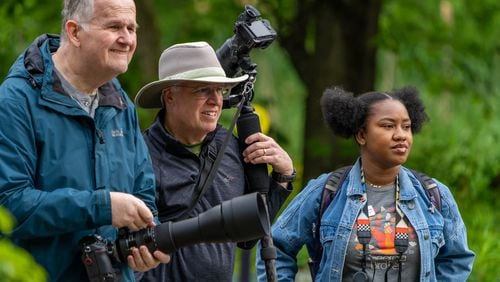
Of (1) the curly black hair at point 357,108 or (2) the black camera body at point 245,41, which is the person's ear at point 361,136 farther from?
(2) the black camera body at point 245,41

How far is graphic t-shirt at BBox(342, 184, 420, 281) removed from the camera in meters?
4.93

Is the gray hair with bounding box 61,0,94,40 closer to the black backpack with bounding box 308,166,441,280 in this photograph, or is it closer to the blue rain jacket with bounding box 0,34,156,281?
the blue rain jacket with bounding box 0,34,156,281

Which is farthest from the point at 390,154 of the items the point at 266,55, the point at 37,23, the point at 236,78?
the point at 266,55

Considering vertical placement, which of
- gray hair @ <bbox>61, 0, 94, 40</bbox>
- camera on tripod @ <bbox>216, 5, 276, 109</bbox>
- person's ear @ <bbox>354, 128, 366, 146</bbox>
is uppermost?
gray hair @ <bbox>61, 0, 94, 40</bbox>

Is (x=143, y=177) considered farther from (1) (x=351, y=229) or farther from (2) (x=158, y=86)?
(1) (x=351, y=229)

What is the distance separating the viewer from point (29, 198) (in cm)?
412

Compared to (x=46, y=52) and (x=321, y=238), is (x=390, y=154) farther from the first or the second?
(x=46, y=52)

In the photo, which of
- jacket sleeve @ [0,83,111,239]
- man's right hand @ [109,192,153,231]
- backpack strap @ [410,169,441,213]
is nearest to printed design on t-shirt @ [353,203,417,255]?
backpack strap @ [410,169,441,213]

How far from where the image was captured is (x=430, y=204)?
5109 mm

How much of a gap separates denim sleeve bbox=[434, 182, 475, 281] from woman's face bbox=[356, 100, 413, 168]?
27 centimetres

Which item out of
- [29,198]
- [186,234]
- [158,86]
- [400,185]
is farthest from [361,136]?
[29,198]

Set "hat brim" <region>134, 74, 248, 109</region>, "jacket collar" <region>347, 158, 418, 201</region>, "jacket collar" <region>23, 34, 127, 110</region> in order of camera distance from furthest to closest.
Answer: "jacket collar" <region>347, 158, 418, 201</region>, "hat brim" <region>134, 74, 248, 109</region>, "jacket collar" <region>23, 34, 127, 110</region>

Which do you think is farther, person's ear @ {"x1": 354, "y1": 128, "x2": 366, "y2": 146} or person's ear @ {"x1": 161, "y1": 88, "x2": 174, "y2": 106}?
person's ear @ {"x1": 354, "y1": 128, "x2": 366, "y2": 146}

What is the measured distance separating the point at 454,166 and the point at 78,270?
5934 millimetres
